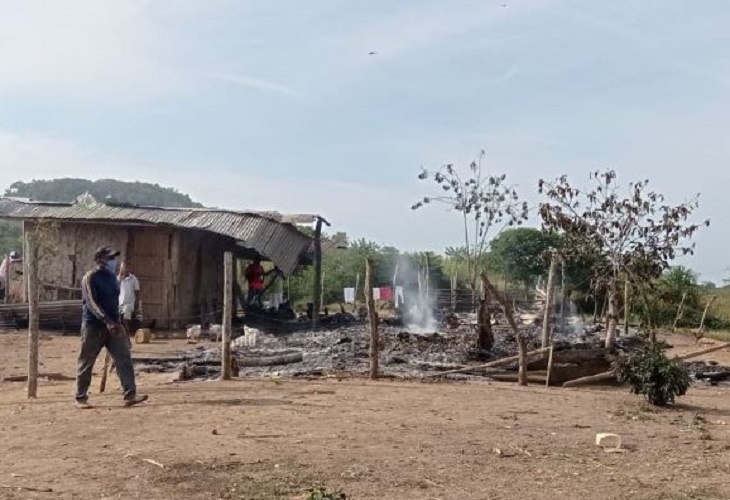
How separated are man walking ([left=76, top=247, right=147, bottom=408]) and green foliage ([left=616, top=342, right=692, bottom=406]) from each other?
612cm

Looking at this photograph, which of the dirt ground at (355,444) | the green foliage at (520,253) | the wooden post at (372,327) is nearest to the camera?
the dirt ground at (355,444)

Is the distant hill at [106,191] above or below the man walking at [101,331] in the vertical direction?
above

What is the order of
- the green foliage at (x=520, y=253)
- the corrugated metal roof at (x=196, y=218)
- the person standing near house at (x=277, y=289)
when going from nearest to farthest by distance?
the corrugated metal roof at (x=196, y=218) < the person standing near house at (x=277, y=289) < the green foliage at (x=520, y=253)

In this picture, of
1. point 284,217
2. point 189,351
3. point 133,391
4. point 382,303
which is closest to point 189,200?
point 382,303

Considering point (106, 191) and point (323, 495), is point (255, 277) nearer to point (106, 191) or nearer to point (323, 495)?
point (323, 495)

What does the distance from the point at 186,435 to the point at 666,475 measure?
163 inches

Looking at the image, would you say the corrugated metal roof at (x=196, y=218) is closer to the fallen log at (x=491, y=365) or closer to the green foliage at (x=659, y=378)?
the fallen log at (x=491, y=365)

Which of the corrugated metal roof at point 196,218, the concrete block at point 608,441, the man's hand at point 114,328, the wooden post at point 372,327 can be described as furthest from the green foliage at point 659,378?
the corrugated metal roof at point 196,218

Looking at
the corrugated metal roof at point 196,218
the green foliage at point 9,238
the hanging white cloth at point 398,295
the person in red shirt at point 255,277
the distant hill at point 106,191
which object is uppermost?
the distant hill at point 106,191

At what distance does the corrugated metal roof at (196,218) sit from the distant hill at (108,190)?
155ft

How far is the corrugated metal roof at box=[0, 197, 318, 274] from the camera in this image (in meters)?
21.8

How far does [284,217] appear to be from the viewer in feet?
79.1

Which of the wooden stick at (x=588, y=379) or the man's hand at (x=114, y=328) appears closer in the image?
the man's hand at (x=114, y=328)

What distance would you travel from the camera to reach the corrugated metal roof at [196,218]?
21.8 m
